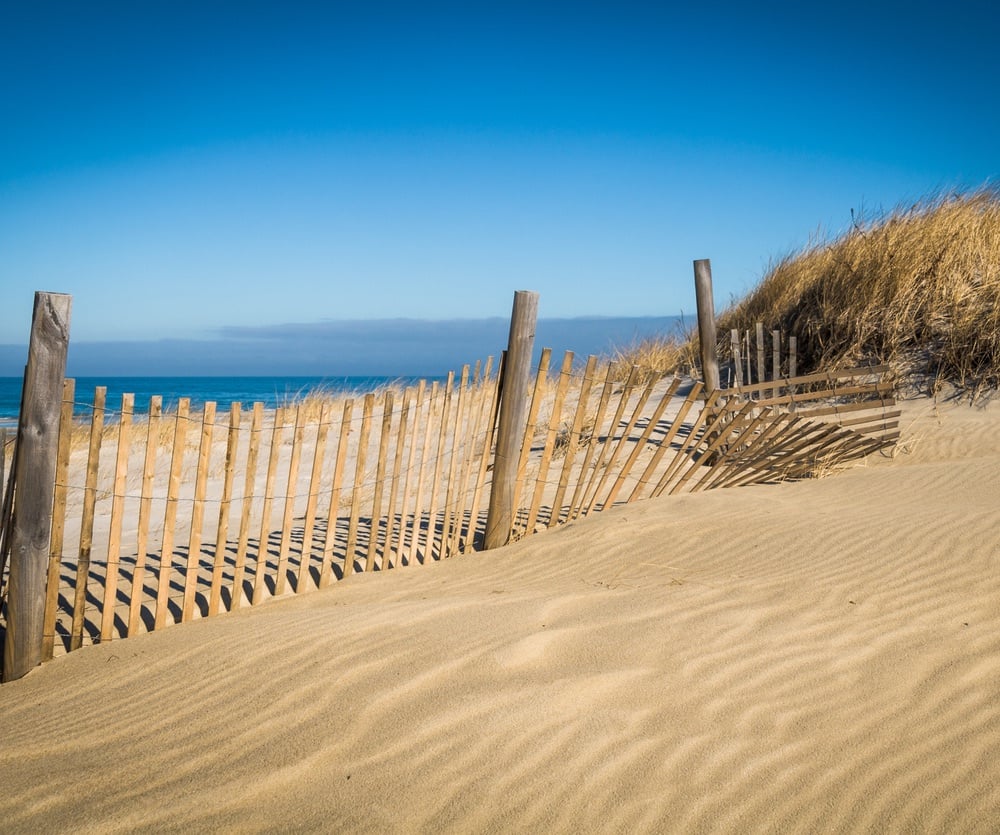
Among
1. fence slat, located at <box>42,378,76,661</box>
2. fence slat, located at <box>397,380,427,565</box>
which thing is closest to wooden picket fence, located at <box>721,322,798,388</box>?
fence slat, located at <box>397,380,427,565</box>

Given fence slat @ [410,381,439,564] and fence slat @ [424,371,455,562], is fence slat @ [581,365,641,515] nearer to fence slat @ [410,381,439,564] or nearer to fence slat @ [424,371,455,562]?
fence slat @ [424,371,455,562]

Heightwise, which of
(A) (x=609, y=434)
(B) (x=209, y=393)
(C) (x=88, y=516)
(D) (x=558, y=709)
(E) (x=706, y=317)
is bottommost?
(D) (x=558, y=709)

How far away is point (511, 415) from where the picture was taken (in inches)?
205

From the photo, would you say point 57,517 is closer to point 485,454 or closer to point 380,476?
point 380,476

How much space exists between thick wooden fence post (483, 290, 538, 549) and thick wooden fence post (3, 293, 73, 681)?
266 cm

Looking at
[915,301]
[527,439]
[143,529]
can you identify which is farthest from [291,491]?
[915,301]

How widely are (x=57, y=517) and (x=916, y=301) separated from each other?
10322 mm

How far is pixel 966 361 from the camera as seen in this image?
9742mm

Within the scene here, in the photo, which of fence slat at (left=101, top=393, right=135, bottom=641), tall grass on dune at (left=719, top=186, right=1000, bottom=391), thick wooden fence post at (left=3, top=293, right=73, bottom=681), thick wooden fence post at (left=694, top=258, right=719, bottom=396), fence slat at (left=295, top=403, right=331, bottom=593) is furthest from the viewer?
tall grass on dune at (left=719, top=186, right=1000, bottom=391)

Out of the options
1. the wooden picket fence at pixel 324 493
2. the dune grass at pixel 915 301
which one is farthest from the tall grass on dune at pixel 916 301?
the wooden picket fence at pixel 324 493

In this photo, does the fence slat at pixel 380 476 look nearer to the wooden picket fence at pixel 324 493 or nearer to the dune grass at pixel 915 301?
the wooden picket fence at pixel 324 493

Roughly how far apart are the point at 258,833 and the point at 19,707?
1.59 m

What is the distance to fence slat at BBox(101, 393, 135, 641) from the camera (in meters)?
3.42

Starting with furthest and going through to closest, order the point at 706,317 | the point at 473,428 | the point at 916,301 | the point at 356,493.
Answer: the point at 916,301, the point at 706,317, the point at 473,428, the point at 356,493
